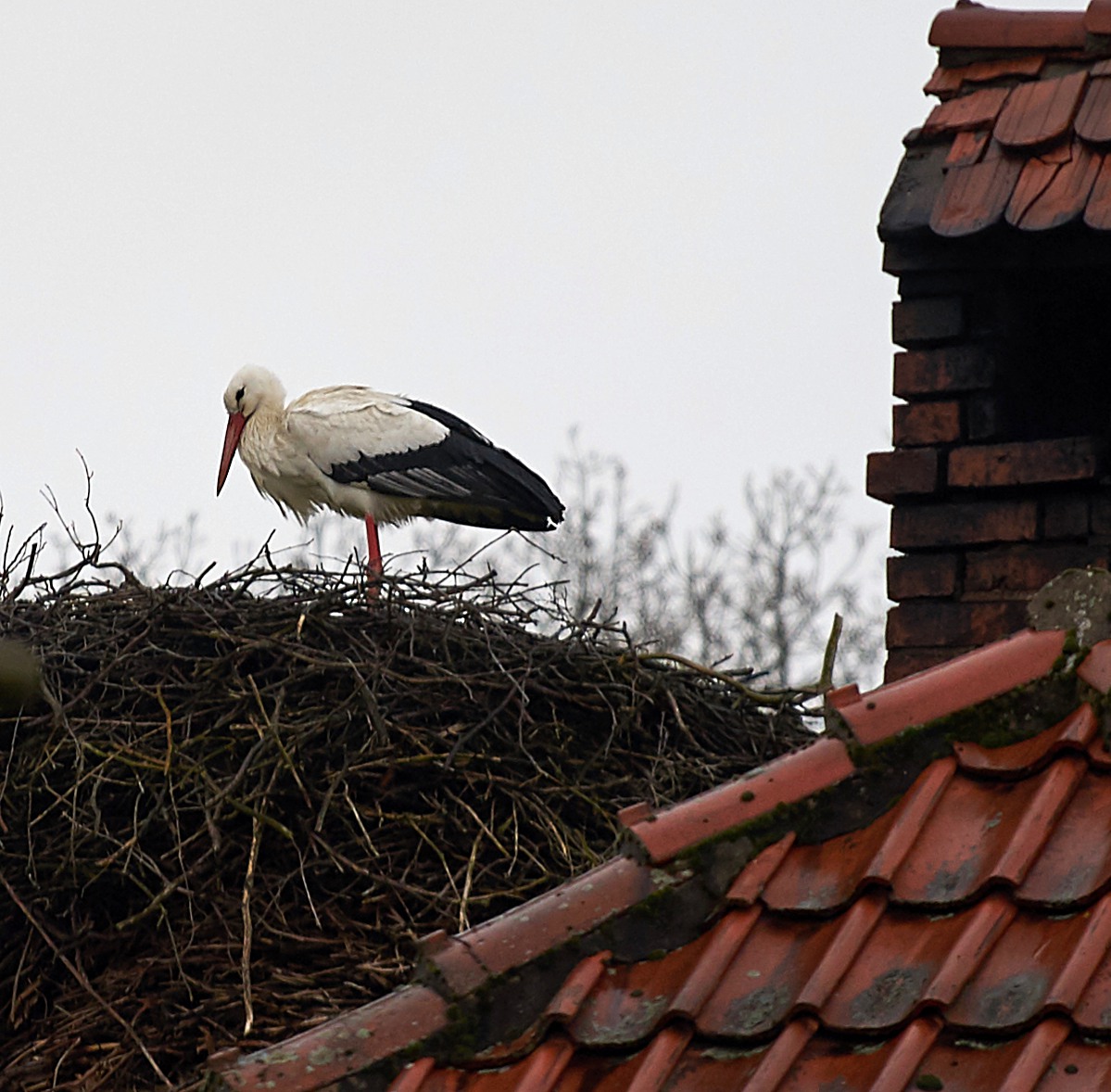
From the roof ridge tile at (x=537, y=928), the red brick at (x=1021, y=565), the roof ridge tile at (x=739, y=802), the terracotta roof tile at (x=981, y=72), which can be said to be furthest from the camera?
the terracotta roof tile at (x=981, y=72)

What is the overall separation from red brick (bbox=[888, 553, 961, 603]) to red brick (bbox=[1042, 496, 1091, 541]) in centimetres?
18

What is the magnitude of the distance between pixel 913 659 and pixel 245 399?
5337mm

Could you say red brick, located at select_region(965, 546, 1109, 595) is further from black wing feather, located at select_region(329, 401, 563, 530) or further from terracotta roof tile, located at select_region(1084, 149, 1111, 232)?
black wing feather, located at select_region(329, 401, 563, 530)

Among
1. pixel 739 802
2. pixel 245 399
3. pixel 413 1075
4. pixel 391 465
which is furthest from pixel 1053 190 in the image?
pixel 245 399

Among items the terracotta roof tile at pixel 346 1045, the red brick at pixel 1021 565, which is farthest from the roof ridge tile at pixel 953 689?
the red brick at pixel 1021 565

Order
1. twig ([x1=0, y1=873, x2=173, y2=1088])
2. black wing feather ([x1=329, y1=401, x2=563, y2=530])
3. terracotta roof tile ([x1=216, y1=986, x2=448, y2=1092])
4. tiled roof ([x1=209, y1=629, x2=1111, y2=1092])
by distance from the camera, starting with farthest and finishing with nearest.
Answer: black wing feather ([x1=329, y1=401, x2=563, y2=530]) → twig ([x1=0, y1=873, x2=173, y2=1088]) → terracotta roof tile ([x1=216, y1=986, x2=448, y2=1092]) → tiled roof ([x1=209, y1=629, x2=1111, y2=1092])

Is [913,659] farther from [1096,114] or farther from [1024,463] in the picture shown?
[1096,114]

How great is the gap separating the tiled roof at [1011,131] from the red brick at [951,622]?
0.69 metres

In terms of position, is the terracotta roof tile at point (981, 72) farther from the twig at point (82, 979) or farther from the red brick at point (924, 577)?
the twig at point (82, 979)

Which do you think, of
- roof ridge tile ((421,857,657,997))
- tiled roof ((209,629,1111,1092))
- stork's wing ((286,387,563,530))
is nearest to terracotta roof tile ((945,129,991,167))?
tiled roof ((209,629,1111,1092))

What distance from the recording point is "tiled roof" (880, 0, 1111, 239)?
3.37 meters

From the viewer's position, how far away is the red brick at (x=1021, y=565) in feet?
11.1

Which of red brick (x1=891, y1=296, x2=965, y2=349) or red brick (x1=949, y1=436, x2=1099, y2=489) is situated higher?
red brick (x1=891, y1=296, x2=965, y2=349)

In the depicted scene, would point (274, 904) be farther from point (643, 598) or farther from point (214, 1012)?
point (643, 598)
